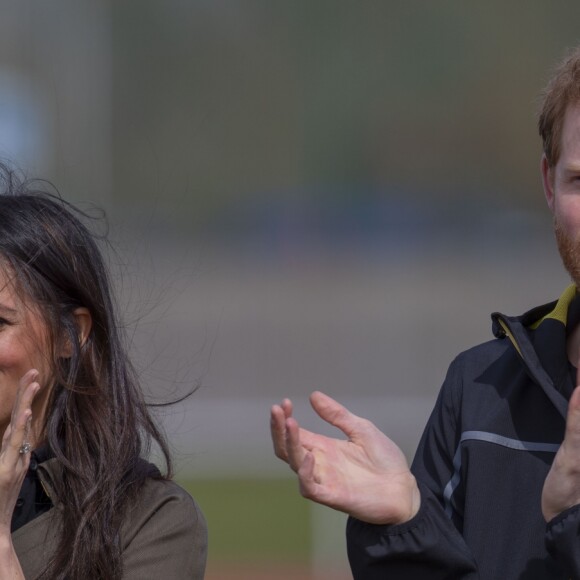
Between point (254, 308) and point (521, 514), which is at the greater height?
point (521, 514)

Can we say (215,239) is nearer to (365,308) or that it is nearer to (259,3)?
(365,308)

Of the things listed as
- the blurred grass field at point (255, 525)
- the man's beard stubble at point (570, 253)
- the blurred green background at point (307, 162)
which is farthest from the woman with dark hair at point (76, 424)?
the blurred green background at point (307, 162)

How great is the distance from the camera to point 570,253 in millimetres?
2094

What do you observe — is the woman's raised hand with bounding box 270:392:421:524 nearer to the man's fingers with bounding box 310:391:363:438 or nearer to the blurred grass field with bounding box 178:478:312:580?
the man's fingers with bounding box 310:391:363:438

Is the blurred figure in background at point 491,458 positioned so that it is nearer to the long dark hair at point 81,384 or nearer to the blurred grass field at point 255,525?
the long dark hair at point 81,384

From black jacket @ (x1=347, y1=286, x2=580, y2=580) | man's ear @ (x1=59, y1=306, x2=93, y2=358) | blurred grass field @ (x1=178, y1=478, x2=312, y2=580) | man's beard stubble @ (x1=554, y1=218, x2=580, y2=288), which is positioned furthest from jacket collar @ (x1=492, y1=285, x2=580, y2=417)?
blurred grass field @ (x1=178, y1=478, x2=312, y2=580)

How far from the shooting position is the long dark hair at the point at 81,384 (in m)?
2.20

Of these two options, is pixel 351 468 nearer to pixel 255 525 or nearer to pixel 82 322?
pixel 82 322

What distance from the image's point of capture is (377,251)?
10891mm

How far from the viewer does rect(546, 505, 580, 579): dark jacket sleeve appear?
6.00 feet

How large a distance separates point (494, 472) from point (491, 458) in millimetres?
27

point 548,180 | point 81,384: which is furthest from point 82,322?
point 548,180

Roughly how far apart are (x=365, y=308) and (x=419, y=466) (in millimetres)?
8149

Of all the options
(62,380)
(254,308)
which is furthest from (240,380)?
(62,380)
